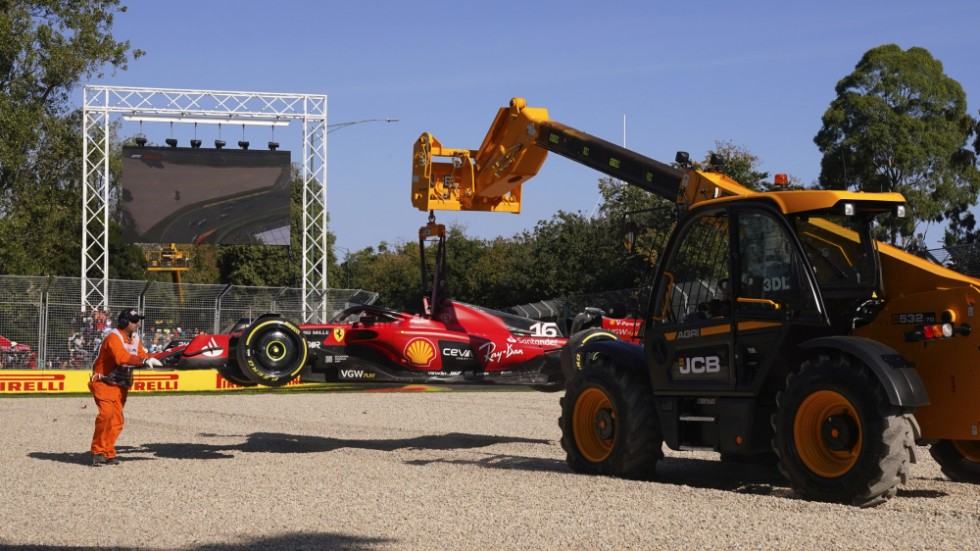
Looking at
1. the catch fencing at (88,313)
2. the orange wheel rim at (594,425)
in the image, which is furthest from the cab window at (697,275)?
the catch fencing at (88,313)

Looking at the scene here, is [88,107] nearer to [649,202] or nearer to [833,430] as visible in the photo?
[649,202]

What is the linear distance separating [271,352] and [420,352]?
75.9 inches

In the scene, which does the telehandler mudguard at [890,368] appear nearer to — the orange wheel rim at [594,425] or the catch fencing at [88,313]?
the orange wheel rim at [594,425]

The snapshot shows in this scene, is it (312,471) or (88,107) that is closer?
(312,471)

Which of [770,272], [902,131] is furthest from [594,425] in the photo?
[902,131]

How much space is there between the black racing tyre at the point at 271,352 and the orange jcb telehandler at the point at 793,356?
374 cm

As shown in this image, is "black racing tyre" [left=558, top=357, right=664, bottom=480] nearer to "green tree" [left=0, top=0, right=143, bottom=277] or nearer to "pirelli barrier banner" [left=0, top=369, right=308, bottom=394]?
"pirelli barrier banner" [left=0, top=369, right=308, bottom=394]

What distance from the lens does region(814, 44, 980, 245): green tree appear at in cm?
4231

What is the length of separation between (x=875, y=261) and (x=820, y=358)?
94 centimetres

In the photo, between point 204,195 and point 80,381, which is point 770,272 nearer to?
point 80,381

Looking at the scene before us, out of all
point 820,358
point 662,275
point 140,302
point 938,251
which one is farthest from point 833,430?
point 140,302

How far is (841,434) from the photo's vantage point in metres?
8.16

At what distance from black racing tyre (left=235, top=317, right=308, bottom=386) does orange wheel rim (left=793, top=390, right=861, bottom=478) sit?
654 centimetres

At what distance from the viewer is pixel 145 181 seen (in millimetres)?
37219
